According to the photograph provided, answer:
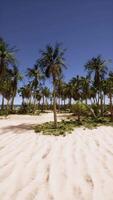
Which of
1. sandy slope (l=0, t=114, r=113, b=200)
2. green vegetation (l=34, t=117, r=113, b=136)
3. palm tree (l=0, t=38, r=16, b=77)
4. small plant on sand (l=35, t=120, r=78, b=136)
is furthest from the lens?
palm tree (l=0, t=38, r=16, b=77)

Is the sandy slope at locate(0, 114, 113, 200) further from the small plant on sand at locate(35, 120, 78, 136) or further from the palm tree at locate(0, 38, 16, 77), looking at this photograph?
the palm tree at locate(0, 38, 16, 77)

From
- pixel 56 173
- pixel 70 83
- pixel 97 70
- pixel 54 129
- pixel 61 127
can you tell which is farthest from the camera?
pixel 70 83

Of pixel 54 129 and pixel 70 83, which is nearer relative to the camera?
pixel 54 129

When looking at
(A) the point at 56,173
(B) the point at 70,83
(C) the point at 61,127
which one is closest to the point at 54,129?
(C) the point at 61,127

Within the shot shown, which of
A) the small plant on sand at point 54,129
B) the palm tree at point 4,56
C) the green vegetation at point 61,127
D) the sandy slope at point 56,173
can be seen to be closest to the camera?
the sandy slope at point 56,173

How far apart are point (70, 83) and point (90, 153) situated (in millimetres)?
64397

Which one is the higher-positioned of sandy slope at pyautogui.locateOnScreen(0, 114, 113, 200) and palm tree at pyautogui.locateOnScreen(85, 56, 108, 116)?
palm tree at pyautogui.locateOnScreen(85, 56, 108, 116)

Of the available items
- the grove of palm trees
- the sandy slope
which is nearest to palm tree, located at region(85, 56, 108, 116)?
the grove of palm trees

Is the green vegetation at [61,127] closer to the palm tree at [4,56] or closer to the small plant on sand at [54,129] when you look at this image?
the small plant on sand at [54,129]

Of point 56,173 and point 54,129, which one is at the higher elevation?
point 54,129

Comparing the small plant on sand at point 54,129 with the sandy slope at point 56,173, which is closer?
the sandy slope at point 56,173

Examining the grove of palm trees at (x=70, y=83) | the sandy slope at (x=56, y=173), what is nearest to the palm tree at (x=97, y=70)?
the grove of palm trees at (x=70, y=83)

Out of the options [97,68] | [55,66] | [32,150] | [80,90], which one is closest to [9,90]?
[80,90]

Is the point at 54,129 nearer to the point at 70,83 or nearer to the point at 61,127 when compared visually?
the point at 61,127
